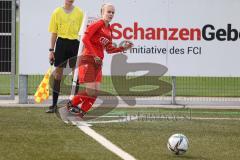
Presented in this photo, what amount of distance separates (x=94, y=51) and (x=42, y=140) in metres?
2.69

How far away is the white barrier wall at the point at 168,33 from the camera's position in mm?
13867

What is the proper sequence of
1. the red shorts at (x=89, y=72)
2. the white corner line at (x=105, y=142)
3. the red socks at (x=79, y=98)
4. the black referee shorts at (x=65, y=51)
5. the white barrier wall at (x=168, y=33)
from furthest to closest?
the white barrier wall at (x=168, y=33)
the black referee shorts at (x=65, y=51)
the red shorts at (x=89, y=72)
the red socks at (x=79, y=98)
the white corner line at (x=105, y=142)

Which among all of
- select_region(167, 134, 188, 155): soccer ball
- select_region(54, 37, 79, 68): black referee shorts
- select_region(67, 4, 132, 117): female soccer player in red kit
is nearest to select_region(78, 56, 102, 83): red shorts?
select_region(67, 4, 132, 117): female soccer player in red kit

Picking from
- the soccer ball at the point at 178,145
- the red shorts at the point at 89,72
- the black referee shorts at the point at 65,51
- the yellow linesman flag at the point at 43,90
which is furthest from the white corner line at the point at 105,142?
the yellow linesman flag at the point at 43,90

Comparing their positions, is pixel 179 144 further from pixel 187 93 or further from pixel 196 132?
pixel 187 93

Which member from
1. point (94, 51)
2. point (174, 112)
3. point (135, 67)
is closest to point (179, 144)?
point (94, 51)

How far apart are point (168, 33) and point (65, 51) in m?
2.69

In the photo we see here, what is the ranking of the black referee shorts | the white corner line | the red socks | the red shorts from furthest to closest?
the black referee shorts → the red shorts → the red socks → the white corner line

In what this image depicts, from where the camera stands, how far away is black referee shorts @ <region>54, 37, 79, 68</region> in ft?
40.6

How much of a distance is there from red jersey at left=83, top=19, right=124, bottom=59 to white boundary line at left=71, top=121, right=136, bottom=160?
1251 mm

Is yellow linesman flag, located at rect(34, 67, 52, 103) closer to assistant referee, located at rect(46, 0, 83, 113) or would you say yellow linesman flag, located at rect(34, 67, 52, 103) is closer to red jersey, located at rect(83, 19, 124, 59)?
assistant referee, located at rect(46, 0, 83, 113)

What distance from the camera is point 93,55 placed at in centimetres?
1088

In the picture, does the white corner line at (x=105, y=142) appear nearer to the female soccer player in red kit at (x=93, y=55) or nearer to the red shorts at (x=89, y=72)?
the female soccer player in red kit at (x=93, y=55)

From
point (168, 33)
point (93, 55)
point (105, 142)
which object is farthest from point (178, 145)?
point (168, 33)
